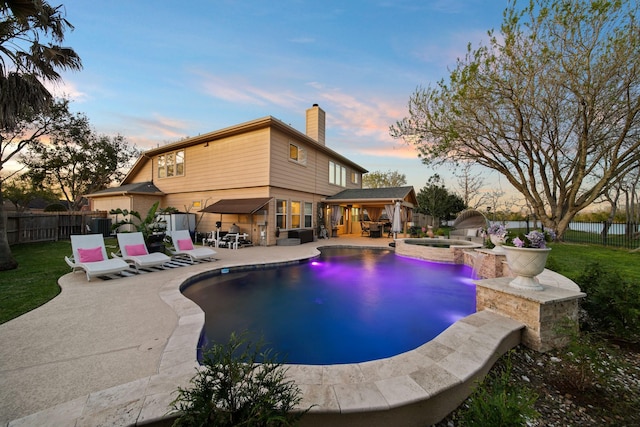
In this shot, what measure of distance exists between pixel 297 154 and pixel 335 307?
11.3 metres

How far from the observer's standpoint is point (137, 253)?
821 cm

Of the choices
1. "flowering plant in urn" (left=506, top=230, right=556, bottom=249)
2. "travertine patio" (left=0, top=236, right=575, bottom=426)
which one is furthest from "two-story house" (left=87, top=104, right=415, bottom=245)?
"flowering plant in urn" (left=506, top=230, right=556, bottom=249)

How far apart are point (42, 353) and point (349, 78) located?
13604mm

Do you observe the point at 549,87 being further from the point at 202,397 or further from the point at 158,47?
the point at 158,47

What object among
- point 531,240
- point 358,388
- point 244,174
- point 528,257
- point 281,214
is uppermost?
point 244,174

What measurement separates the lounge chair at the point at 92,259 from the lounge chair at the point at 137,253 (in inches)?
21.6

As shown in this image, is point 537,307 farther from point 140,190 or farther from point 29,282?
point 140,190

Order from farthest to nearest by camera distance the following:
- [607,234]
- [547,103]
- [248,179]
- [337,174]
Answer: [337,174]
[607,234]
[248,179]
[547,103]

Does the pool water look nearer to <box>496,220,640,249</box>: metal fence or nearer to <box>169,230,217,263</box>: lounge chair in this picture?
<box>169,230,217,263</box>: lounge chair

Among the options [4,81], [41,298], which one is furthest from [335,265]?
[4,81]

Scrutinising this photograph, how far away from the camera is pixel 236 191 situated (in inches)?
583

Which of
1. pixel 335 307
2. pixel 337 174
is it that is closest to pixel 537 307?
pixel 335 307

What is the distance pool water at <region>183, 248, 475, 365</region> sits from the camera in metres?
4.39

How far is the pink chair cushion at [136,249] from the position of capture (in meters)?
8.12
